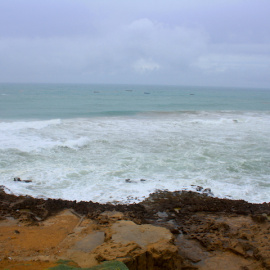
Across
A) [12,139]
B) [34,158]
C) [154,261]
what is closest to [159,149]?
[34,158]

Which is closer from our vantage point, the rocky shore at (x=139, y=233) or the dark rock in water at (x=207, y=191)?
the rocky shore at (x=139, y=233)

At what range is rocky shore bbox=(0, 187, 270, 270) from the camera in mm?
5508

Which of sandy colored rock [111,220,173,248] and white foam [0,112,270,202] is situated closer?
sandy colored rock [111,220,173,248]

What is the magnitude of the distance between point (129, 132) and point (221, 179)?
1043 cm

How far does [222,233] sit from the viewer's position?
6984mm

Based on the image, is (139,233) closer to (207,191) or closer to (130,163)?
(207,191)

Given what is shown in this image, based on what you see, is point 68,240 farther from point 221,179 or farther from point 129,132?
point 129,132

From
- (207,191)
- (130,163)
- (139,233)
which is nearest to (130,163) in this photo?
(130,163)

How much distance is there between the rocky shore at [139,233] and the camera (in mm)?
5508

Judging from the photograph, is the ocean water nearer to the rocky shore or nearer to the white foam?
the white foam

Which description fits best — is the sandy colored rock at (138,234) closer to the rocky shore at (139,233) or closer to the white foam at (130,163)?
the rocky shore at (139,233)

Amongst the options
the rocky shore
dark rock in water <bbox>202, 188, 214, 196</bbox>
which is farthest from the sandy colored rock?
dark rock in water <bbox>202, 188, 214, 196</bbox>

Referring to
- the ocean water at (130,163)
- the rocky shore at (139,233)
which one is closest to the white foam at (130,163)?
the ocean water at (130,163)

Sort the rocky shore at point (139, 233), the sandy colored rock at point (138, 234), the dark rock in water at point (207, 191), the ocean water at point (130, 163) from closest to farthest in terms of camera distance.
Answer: the rocky shore at point (139, 233) → the sandy colored rock at point (138, 234) → the dark rock in water at point (207, 191) → the ocean water at point (130, 163)
